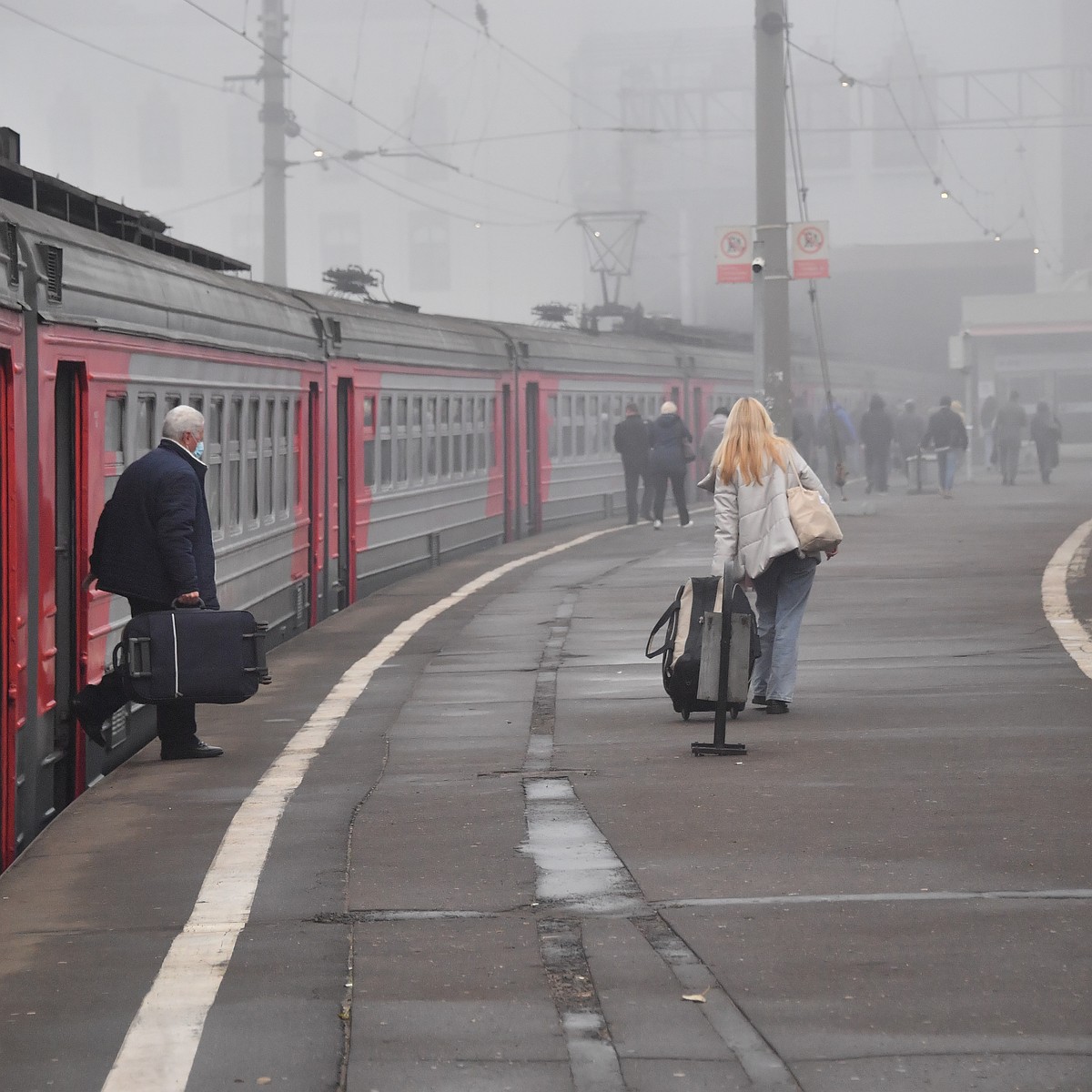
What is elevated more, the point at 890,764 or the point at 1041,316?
the point at 1041,316

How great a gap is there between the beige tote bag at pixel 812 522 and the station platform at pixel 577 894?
84 cm

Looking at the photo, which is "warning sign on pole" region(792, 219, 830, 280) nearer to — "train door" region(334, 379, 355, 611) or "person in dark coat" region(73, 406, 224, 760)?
"train door" region(334, 379, 355, 611)

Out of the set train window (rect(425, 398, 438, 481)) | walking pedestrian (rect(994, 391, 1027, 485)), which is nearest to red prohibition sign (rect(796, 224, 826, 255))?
train window (rect(425, 398, 438, 481))

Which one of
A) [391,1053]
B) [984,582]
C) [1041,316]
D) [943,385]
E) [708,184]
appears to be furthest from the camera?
[708,184]

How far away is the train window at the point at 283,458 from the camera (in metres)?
14.5

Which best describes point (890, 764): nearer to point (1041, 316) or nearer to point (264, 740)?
point (264, 740)

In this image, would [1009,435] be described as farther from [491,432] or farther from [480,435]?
[480,435]

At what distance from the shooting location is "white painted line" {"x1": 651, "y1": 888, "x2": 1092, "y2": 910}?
20.0 feet

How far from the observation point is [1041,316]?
183 feet

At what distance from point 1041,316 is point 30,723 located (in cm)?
5075

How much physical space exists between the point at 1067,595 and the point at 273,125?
23.9 metres

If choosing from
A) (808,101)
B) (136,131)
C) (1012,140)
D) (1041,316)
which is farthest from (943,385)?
(136,131)

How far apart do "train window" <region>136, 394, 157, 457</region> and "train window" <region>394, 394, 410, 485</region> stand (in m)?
8.95

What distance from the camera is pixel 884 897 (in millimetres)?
6145
